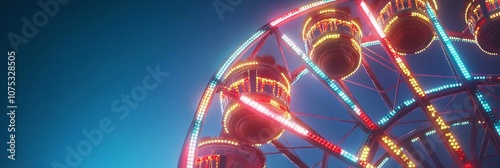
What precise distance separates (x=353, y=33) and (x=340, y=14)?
0.98 metres

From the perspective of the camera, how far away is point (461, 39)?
17.3m

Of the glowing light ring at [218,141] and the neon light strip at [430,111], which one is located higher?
the glowing light ring at [218,141]

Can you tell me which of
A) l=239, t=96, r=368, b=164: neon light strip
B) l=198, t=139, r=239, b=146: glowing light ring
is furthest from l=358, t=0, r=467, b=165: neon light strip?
l=198, t=139, r=239, b=146: glowing light ring

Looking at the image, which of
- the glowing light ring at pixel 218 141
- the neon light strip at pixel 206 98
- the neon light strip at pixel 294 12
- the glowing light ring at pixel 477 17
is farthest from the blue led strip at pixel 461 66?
the glowing light ring at pixel 218 141

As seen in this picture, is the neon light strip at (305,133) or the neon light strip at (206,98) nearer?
the neon light strip at (206,98)

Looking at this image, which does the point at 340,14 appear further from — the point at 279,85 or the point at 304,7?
the point at 279,85

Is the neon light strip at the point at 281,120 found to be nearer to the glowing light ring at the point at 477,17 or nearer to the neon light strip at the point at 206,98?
the neon light strip at the point at 206,98

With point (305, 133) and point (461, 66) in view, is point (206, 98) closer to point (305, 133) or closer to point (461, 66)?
point (305, 133)

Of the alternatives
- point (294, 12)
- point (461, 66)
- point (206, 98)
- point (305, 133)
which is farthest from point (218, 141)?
point (461, 66)

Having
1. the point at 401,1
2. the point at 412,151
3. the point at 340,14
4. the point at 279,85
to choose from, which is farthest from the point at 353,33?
the point at 412,151

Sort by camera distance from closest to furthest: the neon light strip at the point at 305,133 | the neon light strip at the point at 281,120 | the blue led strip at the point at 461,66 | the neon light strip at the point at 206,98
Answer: the neon light strip at the point at 206,98, the blue led strip at the point at 461,66, the neon light strip at the point at 305,133, the neon light strip at the point at 281,120

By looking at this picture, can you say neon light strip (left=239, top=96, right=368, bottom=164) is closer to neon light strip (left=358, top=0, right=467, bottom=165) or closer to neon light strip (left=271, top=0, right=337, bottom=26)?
neon light strip (left=358, top=0, right=467, bottom=165)

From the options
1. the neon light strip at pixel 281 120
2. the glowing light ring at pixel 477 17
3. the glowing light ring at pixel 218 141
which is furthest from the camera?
the glowing light ring at pixel 218 141

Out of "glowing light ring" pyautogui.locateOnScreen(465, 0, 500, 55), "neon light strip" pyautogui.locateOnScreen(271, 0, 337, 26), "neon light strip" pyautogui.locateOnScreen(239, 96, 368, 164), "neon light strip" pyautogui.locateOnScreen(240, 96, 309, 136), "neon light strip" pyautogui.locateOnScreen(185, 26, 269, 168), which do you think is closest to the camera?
"neon light strip" pyautogui.locateOnScreen(185, 26, 269, 168)
